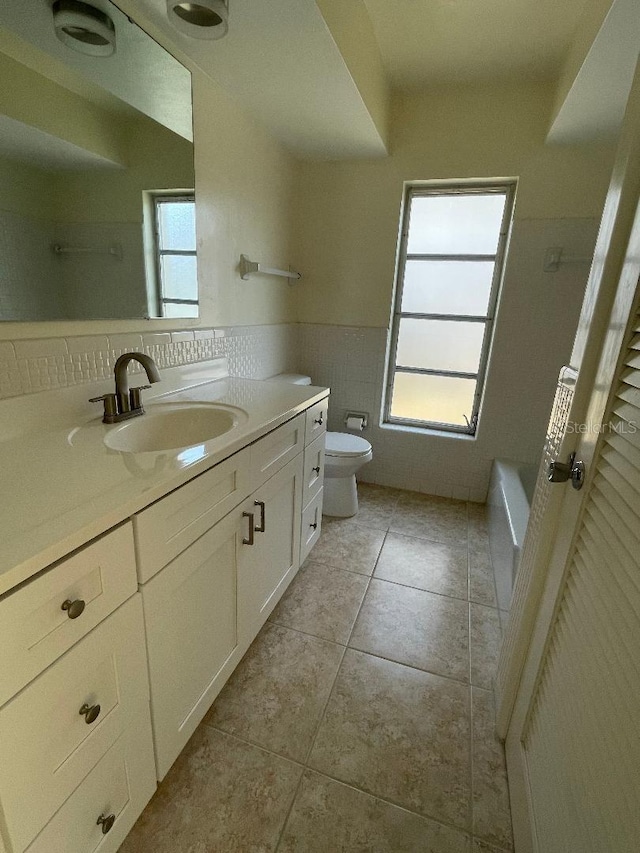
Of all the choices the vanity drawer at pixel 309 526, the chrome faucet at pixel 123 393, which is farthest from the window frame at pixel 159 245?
the vanity drawer at pixel 309 526

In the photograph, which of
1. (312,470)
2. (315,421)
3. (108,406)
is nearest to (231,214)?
(315,421)

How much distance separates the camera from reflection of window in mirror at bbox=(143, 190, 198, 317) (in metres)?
1.43

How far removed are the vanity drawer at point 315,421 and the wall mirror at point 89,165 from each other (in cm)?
70

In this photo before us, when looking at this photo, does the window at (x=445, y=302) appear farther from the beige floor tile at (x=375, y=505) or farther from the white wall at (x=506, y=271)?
the beige floor tile at (x=375, y=505)

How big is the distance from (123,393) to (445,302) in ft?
6.94

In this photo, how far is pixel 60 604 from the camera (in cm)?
64

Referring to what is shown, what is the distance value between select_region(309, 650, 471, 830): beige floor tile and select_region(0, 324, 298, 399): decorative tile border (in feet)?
4.41

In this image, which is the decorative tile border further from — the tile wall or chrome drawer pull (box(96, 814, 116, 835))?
chrome drawer pull (box(96, 814, 116, 835))

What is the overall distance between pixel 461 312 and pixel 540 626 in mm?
2035

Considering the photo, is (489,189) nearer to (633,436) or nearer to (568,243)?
(568,243)

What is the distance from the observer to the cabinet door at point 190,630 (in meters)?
0.90

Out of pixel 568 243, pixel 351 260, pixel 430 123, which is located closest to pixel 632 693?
pixel 568 243

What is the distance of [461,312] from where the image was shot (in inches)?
101

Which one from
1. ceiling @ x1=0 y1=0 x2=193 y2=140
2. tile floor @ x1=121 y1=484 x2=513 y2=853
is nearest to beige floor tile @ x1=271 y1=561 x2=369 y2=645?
tile floor @ x1=121 y1=484 x2=513 y2=853
